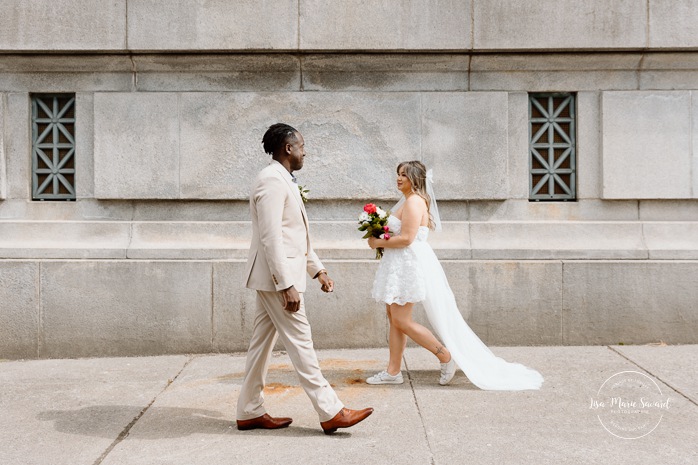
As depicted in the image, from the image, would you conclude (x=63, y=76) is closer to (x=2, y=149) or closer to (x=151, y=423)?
(x=2, y=149)

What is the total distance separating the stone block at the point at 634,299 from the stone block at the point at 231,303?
347 centimetres

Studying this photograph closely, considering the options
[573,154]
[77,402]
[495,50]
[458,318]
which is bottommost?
[77,402]

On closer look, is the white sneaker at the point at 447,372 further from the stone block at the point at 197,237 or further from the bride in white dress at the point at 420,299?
the stone block at the point at 197,237

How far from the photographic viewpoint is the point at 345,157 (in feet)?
25.7

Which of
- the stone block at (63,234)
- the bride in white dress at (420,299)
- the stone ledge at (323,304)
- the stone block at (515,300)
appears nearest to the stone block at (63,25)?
the stone block at (63,234)

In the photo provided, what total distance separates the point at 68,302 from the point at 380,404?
383cm

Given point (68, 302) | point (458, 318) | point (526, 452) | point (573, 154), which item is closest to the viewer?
point (526, 452)

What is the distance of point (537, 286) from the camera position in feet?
24.7

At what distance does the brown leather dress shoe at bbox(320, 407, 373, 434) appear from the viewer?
4.77 metres

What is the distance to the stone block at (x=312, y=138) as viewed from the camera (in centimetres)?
781

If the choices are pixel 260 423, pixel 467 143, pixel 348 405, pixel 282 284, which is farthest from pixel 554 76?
pixel 260 423

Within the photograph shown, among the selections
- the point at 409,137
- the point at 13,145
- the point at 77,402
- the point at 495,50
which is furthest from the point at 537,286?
the point at 13,145

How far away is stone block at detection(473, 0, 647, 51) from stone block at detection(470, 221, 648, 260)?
1982mm

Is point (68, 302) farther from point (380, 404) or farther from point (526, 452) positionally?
point (526, 452)
